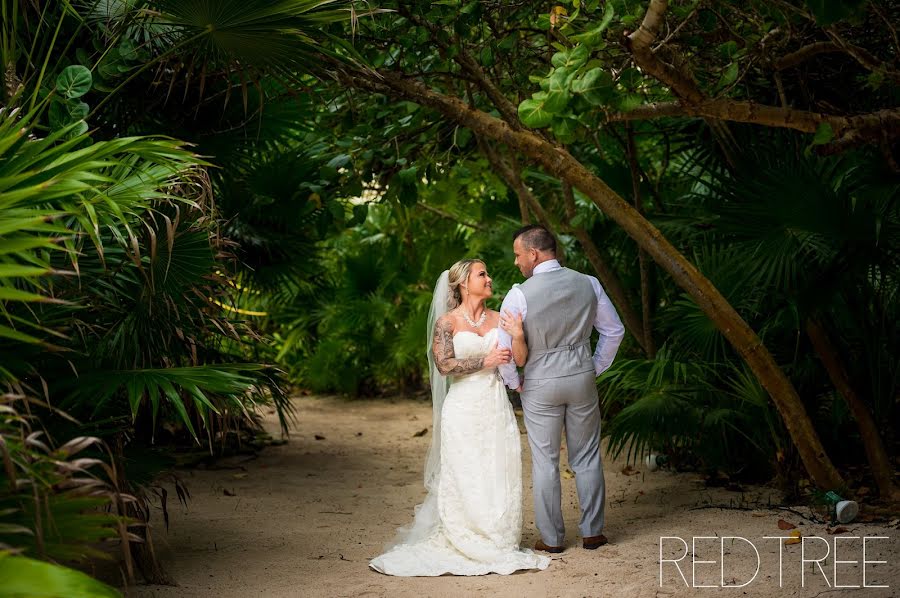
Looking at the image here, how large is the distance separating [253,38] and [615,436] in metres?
3.52

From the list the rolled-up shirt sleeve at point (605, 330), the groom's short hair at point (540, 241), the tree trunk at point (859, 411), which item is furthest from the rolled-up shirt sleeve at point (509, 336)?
the tree trunk at point (859, 411)

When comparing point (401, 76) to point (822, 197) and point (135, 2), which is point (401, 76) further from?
point (822, 197)

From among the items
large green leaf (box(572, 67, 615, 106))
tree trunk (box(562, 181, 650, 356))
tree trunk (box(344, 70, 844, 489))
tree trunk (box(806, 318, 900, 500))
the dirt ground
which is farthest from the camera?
tree trunk (box(562, 181, 650, 356))

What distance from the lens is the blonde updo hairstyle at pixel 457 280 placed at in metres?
5.38

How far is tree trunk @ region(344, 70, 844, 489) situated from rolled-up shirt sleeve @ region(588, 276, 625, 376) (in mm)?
472

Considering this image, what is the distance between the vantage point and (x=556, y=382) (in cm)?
507

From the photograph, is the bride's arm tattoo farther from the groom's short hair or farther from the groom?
the groom's short hair

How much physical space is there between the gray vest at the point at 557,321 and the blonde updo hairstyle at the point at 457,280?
0.40 m

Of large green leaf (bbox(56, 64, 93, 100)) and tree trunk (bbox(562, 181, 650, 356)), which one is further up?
large green leaf (bbox(56, 64, 93, 100))

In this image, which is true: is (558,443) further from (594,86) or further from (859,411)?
(594,86)

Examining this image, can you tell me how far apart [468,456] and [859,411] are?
2.53 m

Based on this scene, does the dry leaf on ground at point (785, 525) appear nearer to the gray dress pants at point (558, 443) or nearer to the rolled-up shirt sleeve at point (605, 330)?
the gray dress pants at point (558, 443)

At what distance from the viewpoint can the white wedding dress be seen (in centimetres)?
491

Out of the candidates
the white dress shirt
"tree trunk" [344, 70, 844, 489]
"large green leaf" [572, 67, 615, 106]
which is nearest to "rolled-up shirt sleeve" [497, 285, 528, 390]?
the white dress shirt
